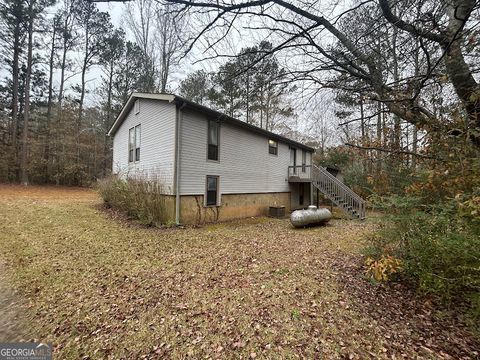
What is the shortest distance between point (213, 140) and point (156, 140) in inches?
101

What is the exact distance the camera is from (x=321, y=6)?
3.80m

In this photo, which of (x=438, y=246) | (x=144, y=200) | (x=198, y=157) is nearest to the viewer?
(x=438, y=246)

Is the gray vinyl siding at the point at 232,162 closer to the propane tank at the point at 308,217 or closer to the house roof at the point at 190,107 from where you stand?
the house roof at the point at 190,107

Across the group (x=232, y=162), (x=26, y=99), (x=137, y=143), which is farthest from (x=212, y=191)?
(x=26, y=99)

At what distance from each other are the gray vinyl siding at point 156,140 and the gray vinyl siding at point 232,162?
1.66 ft

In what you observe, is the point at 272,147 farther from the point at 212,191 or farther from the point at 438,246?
the point at 438,246

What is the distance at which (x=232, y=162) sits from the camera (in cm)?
1129

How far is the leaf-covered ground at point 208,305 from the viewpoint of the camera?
8.87 ft

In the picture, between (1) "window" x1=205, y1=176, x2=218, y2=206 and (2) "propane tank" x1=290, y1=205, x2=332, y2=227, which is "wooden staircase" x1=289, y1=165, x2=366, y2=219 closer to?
(2) "propane tank" x1=290, y1=205, x2=332, y2=227

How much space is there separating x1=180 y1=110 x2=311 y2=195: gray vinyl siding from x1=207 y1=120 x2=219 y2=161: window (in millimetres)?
217

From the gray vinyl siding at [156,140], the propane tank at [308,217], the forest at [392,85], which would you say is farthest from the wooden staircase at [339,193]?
the gray vinyl siding at [156,140]

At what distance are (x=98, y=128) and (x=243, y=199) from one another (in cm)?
1897

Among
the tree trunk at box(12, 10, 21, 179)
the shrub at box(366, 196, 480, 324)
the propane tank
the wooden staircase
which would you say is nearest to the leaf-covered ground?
the shrub at box(366, 196, 480, 324)

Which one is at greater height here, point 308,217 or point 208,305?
point 308,217
